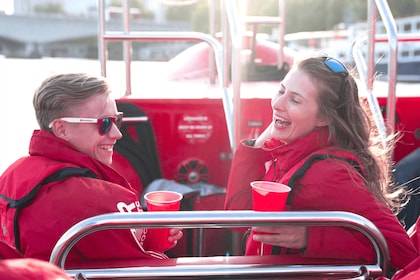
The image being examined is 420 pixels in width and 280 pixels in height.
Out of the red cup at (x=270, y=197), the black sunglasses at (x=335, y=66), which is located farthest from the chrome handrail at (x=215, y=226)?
the black sunglasses at (x=335, y=66)

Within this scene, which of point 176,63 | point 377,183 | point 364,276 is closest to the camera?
point 364,276

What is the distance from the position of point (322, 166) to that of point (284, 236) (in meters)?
0.27

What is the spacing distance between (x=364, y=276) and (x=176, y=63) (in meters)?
3.64

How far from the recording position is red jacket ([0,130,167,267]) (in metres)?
1.58

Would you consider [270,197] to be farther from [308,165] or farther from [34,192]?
[34,192]

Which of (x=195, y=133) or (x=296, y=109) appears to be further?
(x=195, y=133)

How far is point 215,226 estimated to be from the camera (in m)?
1.49

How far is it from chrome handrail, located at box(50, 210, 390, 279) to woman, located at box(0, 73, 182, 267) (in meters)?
0.12

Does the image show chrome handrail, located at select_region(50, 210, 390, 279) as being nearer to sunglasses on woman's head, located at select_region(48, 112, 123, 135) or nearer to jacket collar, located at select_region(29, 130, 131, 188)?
jacket collar, located at select_region(29, 130, 131, 188)

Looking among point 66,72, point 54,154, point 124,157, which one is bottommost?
point 124,157

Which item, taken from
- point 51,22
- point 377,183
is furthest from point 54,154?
point 51,22

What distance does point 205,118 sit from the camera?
338cm

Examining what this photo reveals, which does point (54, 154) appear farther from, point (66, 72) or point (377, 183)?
point (377, 183)

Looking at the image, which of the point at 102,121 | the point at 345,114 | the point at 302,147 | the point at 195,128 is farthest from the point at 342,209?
the point at 195,128
